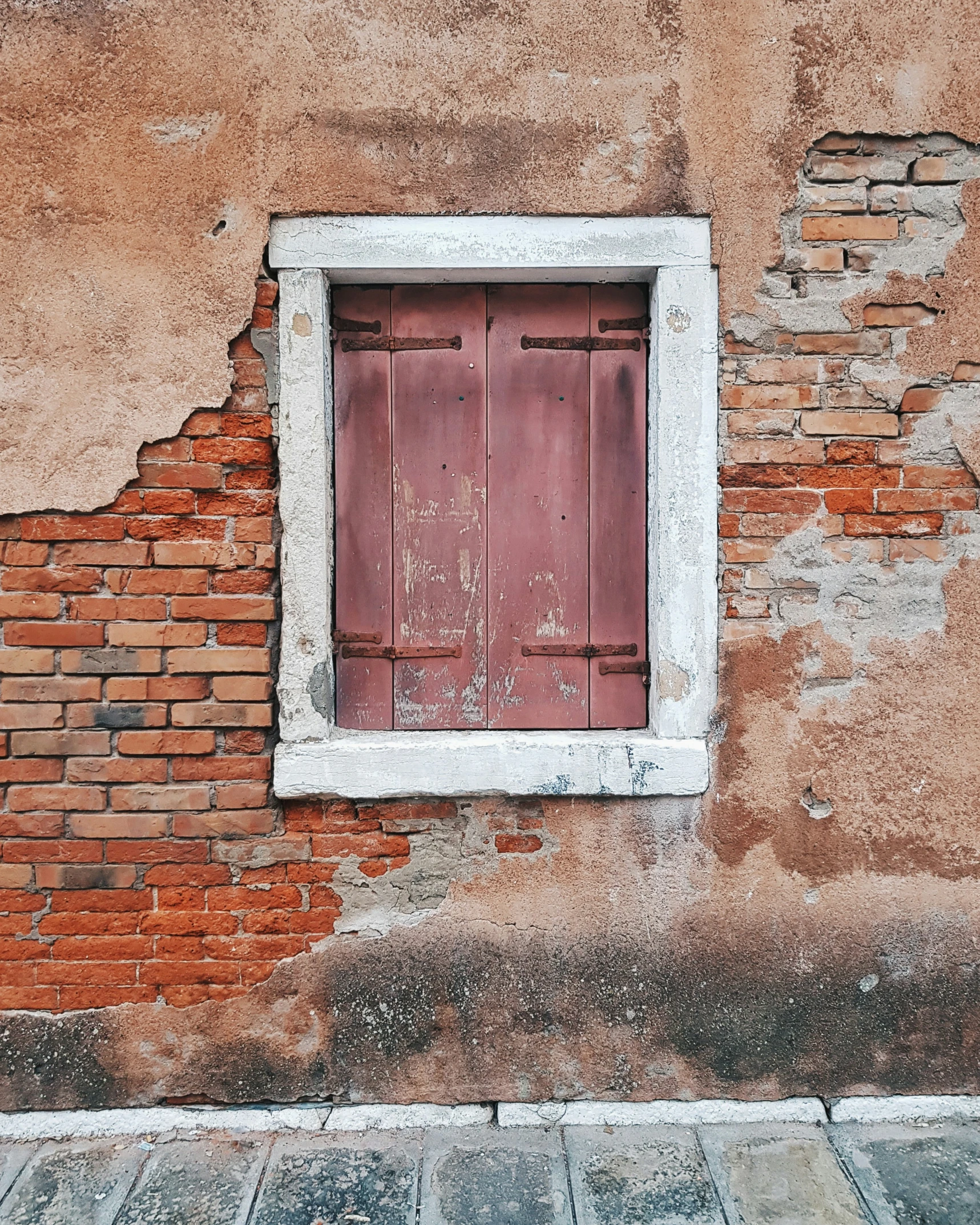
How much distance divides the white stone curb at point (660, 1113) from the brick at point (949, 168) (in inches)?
107

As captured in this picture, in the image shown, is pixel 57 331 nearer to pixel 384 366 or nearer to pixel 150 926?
pixel 384 366

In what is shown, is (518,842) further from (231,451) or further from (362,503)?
(231,451)

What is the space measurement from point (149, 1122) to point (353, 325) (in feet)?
7.93

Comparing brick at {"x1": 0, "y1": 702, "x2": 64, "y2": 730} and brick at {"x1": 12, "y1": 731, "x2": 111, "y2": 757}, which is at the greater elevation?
brick at {"x1": 0, "y1": 702, "x2": 64, "y2": 730}

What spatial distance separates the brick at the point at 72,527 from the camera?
2.44 m

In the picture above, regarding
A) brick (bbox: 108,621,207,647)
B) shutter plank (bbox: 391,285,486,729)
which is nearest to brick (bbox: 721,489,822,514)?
shutter plank (bbox: 391,285,486,729)

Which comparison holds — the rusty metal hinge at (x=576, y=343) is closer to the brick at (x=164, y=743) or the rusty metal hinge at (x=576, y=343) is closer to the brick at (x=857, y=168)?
the brick at (x=857, y=168)

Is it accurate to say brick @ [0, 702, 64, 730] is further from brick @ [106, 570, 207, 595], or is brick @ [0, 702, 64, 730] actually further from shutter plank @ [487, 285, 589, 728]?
shutter plank @ [487, 285, 589, 728]

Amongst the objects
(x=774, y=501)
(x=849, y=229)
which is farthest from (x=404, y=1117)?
(x=849, y=229)

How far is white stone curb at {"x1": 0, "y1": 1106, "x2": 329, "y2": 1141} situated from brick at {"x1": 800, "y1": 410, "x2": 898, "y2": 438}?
2461 mm

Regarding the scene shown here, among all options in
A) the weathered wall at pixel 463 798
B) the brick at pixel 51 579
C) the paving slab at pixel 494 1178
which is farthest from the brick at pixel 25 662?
the paving slab at pixel 494 1178

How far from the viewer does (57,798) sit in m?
2.48

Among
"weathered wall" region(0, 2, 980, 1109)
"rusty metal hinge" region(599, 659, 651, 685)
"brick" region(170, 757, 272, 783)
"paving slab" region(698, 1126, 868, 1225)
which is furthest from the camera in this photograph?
"rusty metal hinge" region(599, 659, 651, 685)

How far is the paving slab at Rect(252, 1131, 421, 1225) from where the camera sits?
2.14 metres
